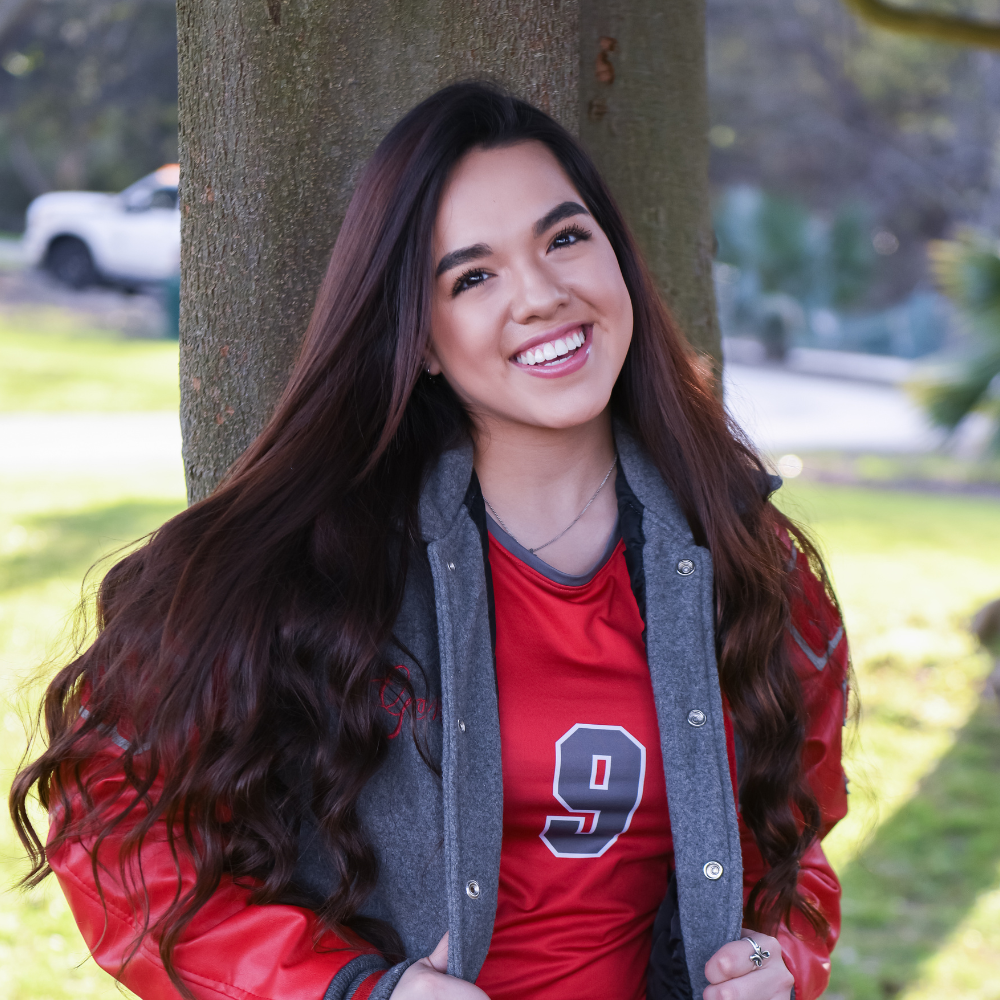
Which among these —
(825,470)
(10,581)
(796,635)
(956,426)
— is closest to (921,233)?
(825,470)

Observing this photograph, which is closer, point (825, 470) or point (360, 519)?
point (360, 519)

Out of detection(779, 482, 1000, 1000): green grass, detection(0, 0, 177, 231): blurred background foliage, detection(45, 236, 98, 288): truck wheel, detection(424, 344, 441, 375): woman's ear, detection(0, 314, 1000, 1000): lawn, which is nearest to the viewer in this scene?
detection(424, 344, 441, 375): woman's ear

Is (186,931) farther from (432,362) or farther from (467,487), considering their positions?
(432,362)

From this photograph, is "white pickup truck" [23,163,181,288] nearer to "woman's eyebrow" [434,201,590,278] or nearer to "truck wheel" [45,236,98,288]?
"truck wheel" [45,236,98,288]

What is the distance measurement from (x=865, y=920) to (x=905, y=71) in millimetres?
30284

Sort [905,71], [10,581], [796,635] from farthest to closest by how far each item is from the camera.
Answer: [905,71] → [10,581] → [796,635]

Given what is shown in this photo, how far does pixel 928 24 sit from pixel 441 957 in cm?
432

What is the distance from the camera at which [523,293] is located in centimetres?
196

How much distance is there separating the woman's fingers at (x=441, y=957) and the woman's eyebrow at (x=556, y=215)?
113cm

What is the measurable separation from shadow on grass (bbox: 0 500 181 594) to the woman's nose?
5.07 m

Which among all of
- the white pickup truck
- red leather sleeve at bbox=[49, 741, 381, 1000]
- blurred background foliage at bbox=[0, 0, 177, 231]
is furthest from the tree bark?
blurred background foliage at bbox=[0, 0, 177, 231]

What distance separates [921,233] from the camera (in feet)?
107

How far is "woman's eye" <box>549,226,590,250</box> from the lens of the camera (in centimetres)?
203

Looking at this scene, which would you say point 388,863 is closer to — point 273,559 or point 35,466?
point 273,559
